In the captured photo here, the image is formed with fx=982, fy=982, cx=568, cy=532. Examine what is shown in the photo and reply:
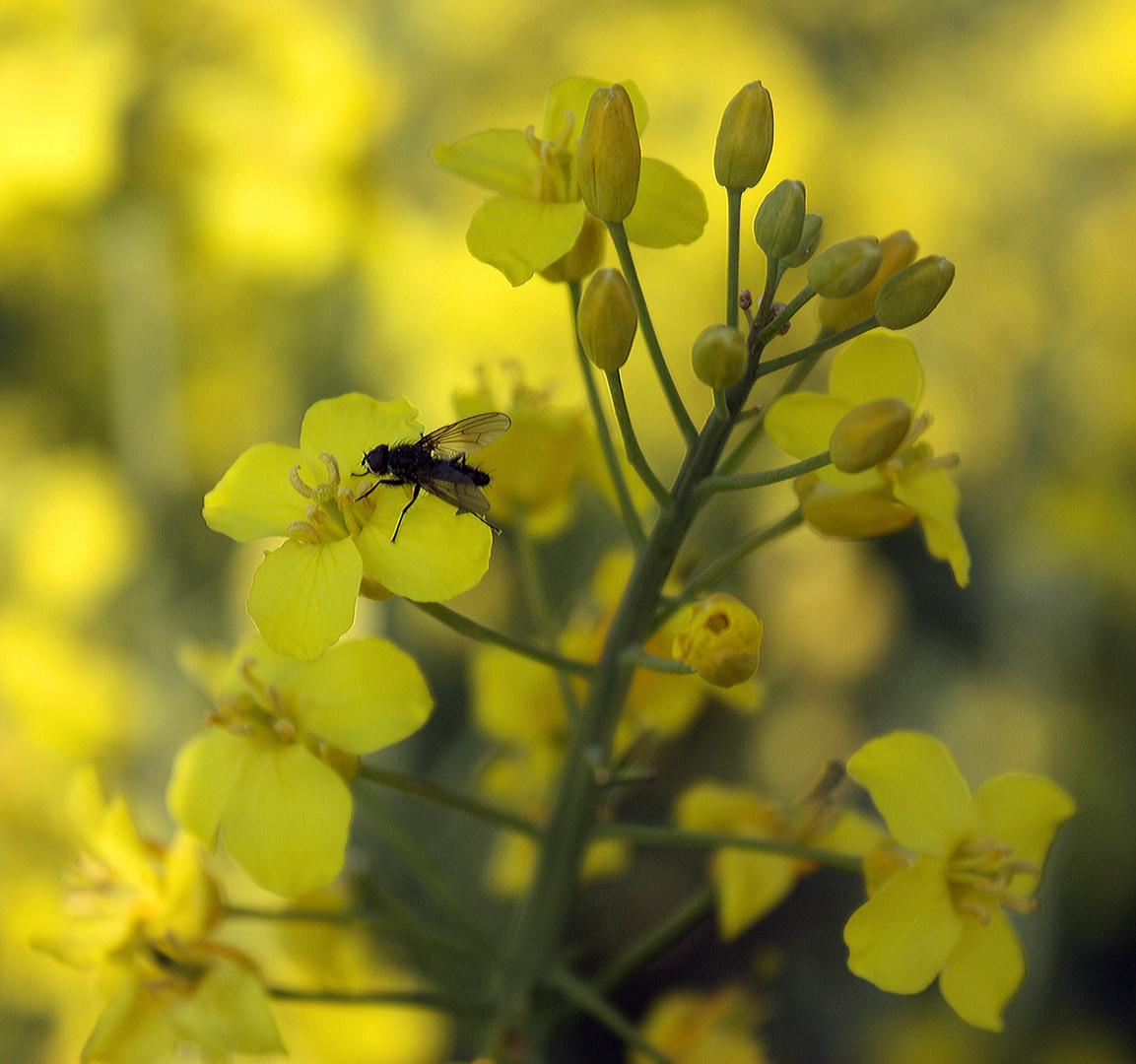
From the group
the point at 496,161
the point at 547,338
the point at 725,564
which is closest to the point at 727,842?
the point at 725,564

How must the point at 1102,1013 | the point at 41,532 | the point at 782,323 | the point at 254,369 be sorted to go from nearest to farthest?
the point at 782,323 < the point at 41,532 < the point at 1102,1013 < the point at 254,369

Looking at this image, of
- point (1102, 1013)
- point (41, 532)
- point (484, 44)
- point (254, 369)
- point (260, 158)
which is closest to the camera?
point (260, 158)

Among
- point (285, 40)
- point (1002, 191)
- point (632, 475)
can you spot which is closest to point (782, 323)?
point (632, 475)

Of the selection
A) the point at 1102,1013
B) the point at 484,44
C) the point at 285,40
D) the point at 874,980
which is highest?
the point at 484,44

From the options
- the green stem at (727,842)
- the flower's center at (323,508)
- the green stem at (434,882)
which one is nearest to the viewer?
the flower's center at (323,508)

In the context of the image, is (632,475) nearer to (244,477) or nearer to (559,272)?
(559,272)

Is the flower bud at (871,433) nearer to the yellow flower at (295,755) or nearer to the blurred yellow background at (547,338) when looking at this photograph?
the yellow flower at (295,755)

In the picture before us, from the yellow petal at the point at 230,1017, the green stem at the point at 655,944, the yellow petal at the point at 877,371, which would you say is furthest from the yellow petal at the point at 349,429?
the green stem at the point at 655,944
